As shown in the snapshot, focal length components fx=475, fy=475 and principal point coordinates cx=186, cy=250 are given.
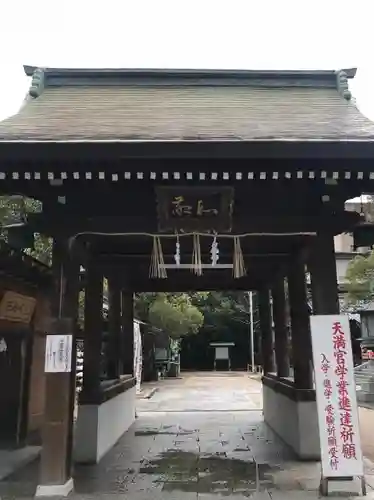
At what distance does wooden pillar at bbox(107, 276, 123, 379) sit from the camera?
9.45 meters

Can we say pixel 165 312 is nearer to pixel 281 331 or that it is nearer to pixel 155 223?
pixel 281 331

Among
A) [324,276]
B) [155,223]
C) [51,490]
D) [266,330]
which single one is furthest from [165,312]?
[51,490]

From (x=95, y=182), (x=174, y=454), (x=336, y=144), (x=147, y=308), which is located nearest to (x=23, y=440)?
(x=174, y=454)

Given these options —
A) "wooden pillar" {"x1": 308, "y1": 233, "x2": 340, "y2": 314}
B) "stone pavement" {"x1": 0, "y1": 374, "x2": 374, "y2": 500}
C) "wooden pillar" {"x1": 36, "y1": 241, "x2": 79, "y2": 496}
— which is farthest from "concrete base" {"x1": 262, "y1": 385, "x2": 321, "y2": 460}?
"wooden pillar" {"x1": 36, "y1": 241, "x2": 79, "y2": 496}

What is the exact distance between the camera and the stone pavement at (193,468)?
5.52m

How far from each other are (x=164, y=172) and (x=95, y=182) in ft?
2.87

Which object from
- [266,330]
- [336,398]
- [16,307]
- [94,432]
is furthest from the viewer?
[266,330]

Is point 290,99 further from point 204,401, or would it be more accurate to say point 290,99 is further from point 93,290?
point 204,401

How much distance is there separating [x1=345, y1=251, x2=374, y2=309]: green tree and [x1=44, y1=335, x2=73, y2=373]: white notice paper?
11783 mm

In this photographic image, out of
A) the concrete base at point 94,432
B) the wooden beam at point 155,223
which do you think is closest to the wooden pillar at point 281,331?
the concrete base at point 94,432

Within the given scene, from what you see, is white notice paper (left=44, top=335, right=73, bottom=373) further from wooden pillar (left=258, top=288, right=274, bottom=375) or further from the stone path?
the stone path

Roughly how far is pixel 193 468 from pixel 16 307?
378 centimetres

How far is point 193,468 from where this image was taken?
6715mm

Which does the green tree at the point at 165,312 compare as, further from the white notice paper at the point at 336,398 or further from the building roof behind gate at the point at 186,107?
the white notice paper at the point at 336,398
